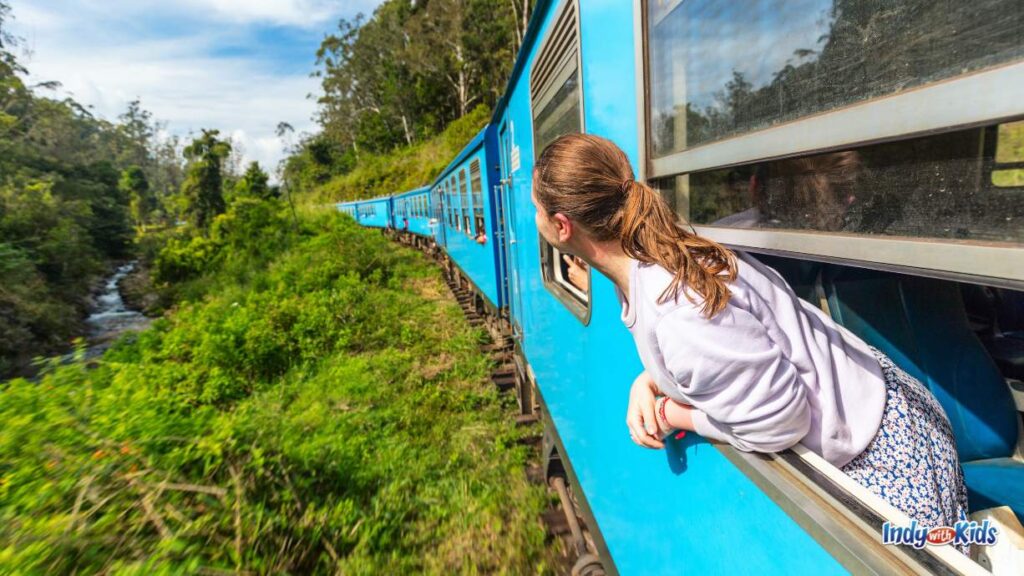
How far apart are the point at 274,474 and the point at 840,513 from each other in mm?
3448

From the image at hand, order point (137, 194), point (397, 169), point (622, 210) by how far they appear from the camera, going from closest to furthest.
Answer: point (622, 210)
point (397, 169)
point (137, 194)

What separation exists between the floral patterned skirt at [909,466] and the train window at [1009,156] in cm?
64

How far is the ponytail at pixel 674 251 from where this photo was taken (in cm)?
95

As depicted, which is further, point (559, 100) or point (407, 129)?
point (407, 129)

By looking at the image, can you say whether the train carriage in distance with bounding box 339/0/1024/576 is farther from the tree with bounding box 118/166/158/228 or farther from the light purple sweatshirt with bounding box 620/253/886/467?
the tree with bounding box 118/166/158/228

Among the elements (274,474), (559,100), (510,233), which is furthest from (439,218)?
(559,100)

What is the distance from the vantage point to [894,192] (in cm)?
67

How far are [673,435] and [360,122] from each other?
57595 mm

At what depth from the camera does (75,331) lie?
18062mm

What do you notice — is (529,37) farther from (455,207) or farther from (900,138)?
(455,207)

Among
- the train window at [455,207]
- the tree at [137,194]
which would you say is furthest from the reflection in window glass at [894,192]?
the tree at [137,194]

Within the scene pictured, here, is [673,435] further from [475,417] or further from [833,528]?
[475,417]

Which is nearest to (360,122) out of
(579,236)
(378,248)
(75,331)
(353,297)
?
(75,331)

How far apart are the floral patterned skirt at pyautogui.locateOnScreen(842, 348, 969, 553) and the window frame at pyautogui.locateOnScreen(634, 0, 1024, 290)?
0.47 meters
